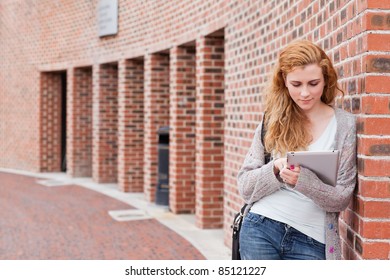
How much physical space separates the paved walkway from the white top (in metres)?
4.01

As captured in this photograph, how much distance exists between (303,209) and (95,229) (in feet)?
20.5

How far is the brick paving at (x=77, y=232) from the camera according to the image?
285 inches

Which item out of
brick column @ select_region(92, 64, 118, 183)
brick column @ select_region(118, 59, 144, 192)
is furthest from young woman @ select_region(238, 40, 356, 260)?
brick column @ select_region(92, 64, 118, 183)

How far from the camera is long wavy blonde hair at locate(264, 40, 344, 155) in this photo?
2.84 m

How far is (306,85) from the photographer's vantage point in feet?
9.41

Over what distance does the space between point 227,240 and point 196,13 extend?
10.3 ft

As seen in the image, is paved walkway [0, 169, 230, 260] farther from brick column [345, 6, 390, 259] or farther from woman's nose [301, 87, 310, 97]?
woman's nose [301, 87, 310, 97]

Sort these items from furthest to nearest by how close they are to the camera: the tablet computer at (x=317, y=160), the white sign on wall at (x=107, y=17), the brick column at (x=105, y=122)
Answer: the brick column at (x=105, y=122) < the white sign on wall at (x=107, y=17) < the tablet computer at (x=317, y=160)

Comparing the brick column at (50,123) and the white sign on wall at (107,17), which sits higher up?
the white sign on wall at (107,17)

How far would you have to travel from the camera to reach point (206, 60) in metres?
8.48

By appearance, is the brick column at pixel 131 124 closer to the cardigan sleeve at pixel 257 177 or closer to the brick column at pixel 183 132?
the brick column at pixel 183 132

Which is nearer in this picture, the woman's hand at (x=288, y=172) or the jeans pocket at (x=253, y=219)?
the woman's hand at (x=288, y=172)

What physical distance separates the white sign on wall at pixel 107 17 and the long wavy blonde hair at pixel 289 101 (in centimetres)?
1032

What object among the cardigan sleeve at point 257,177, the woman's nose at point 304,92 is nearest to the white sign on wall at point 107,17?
the cardigan sleeve at point 257,177
